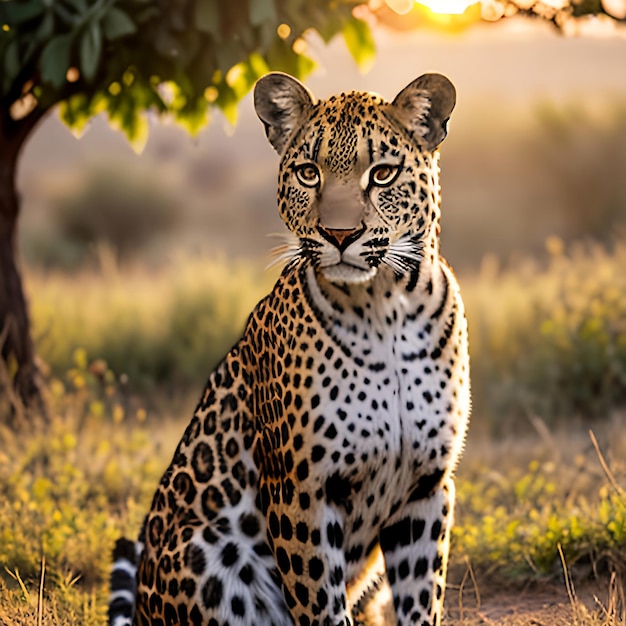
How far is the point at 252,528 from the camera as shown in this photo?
3838 mm

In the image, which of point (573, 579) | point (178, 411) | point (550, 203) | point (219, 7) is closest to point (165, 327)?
point (178, 411)

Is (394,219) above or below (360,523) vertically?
above

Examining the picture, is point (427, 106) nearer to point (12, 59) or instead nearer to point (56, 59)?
point (56, 59)

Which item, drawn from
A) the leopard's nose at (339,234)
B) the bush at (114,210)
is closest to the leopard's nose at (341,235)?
the leopard's nose at (339,234)

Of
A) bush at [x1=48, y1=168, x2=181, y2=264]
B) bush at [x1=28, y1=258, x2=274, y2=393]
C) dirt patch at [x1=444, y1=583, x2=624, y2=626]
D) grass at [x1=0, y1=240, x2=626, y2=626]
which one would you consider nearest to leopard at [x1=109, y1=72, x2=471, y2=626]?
grass at [x1=0, y1=240, x2=626, y2=626]

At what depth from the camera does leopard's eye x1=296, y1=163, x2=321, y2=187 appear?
136 inches

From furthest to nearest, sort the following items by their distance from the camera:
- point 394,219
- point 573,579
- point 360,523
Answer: point 573,579
point 360,523
point 394,219

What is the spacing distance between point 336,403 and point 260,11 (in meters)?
3.40

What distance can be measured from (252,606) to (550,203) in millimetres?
24195

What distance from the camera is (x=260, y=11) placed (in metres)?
6.34

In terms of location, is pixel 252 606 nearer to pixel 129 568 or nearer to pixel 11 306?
pixel 129 568

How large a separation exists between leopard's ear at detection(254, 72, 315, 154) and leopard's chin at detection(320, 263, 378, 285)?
523mm

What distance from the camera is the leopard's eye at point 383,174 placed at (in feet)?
11.3

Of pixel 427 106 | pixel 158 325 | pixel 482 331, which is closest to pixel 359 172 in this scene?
pixel 427 106
